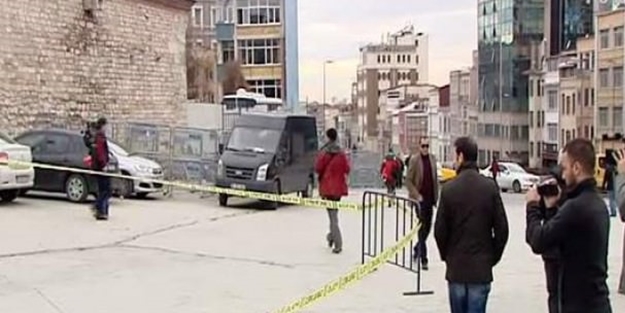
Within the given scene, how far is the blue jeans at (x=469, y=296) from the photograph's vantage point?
7246 millimetres

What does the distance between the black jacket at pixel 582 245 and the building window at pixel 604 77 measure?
212ft

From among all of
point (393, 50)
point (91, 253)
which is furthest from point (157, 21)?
point (393, 50)

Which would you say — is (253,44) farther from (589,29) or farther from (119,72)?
(119,72)

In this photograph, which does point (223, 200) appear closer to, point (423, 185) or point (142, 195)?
point (142, 195)

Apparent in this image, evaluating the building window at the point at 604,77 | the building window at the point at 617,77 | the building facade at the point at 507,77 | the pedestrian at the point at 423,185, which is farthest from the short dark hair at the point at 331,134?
the building facade at the point at 507,77

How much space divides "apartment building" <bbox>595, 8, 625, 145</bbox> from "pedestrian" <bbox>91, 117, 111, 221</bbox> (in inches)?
2059

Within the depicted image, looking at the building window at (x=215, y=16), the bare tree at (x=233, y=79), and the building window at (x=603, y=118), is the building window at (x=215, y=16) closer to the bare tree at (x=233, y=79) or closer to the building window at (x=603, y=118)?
the bare tree at (x=233, y=79)

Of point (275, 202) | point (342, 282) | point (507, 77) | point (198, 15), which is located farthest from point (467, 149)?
point (507, 77)

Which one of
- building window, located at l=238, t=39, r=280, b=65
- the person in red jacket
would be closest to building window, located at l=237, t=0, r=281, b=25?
building window, located at l=238, t=39, r=280, b=65

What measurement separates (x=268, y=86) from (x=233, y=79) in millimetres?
4983

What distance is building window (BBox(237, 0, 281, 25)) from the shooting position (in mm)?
70188

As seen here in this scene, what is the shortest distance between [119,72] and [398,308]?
23905mm

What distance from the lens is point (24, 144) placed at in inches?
875

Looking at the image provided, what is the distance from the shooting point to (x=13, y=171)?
63.4 ft
